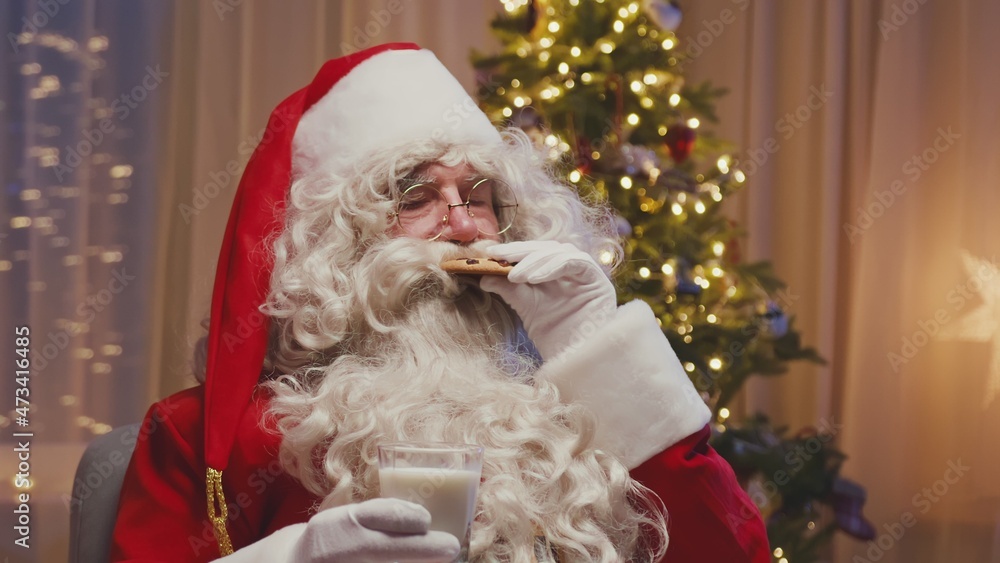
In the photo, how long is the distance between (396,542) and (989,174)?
3297mm

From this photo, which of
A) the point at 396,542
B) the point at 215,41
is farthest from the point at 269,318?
the point at 215,41

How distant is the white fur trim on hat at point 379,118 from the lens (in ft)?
5.42

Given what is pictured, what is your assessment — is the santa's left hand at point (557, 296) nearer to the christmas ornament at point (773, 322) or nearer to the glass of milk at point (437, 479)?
the glass of milk at point (437, 479)

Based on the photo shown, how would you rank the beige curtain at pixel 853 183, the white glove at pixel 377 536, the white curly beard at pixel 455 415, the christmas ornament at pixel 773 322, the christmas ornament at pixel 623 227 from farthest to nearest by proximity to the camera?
the beige curtain at pixel 853 183, the christmas ornament at pixel 773 322, the christmas ornament at pixel 623 227, the white curly beard at pixel 455 415, the white glove at pixel 377 536

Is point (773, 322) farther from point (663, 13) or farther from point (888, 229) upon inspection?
A: point (663, 13)

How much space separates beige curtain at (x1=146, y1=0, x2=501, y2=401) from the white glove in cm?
195

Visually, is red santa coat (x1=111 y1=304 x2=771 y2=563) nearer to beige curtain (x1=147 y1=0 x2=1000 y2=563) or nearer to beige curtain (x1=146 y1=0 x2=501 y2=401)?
beige curtain (x1=146 y1=0 x2=501 y2=401)

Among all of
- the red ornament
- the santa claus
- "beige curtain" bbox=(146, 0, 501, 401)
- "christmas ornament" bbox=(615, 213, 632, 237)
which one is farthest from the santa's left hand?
"beige curtain" bbox=(146, 0, 501, 401)

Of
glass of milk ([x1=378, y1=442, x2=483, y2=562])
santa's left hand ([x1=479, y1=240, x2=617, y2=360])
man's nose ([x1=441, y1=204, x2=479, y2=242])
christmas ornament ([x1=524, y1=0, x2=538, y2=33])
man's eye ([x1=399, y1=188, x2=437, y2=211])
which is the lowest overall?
glass of milk ([x1=378, y1=442, x2=483, y2=562])

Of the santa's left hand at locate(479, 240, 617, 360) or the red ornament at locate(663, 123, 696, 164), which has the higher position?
the red ornament at locate(663, 123, 696, 164)

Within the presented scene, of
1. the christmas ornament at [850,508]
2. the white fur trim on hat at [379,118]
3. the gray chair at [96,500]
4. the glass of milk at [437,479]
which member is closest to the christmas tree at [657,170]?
the christmas ornament at [850,508]

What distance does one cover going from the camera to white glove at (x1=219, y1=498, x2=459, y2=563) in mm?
964

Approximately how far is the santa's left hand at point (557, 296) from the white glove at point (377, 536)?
510 millimetres

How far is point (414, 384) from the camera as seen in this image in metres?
1.41
